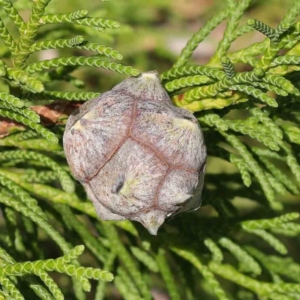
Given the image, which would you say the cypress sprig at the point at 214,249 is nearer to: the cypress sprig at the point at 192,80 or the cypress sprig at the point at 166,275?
the cypress sprig at the point at 166,275

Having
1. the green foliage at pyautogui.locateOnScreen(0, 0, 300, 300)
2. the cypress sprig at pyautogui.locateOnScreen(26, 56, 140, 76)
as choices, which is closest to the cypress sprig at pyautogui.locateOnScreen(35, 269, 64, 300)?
the green foliage at pyautogui.locateOnScreen(0, 0, 300, 300)

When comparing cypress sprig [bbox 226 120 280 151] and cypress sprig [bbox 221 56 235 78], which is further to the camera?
cypress sprig [bbox 226 120 280 151]

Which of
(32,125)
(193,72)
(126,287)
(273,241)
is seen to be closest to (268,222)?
(273,241)

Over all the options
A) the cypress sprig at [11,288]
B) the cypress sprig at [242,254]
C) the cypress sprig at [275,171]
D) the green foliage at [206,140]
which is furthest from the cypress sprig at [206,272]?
the cypress sprig at [11,288]

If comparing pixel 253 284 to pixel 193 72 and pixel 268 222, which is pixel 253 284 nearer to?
pixel 268 222

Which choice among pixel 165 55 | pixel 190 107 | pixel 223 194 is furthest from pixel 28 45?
pixel 165 55

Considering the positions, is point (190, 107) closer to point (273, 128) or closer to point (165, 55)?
point (273, 128)

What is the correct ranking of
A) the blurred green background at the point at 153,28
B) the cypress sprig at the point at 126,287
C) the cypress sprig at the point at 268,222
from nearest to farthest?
the cypress sprig at the point at 268,222, the cypress sprig at the point at 126,287, the blurred green background at the point at 153,28

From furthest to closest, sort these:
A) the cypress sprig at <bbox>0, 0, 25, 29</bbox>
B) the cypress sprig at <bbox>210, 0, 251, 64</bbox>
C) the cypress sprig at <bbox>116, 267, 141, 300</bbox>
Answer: the cypress sprig at <bbox>116, 267, 141, 300</bbox> → the cypress sprig at <bbox>210, 0, 251, 64</bbox> → the cypress sprig at <bbox>0, 0, 25, 29</bbox>

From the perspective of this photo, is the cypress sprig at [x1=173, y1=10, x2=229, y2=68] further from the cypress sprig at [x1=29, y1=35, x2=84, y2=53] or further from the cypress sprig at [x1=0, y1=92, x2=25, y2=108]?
the cypress sprig at [x1=0, y1=92, x2=25, y2=108]
